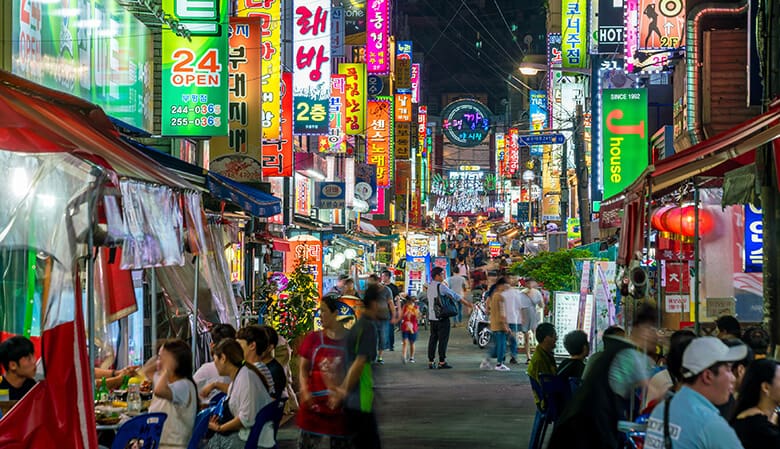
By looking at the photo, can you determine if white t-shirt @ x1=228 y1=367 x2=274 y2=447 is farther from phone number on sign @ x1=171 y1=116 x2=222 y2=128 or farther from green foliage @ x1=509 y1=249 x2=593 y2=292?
green foliage @ x1=509 y1=249 x2=593 y2=292

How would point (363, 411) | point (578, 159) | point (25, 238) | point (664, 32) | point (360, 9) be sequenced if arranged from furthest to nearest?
point (360, 9) → point (578, 159) → point (664, 32) → point (363, 411) → point (25, 238)

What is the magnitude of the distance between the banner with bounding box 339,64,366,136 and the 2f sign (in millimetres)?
19981

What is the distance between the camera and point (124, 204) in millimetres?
7422

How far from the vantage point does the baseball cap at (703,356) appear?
5.16m

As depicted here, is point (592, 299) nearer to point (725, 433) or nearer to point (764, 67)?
point (764, 67)

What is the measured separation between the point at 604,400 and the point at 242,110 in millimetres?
13409

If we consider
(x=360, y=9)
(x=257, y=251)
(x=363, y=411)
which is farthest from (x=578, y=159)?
(x=360, y=9)

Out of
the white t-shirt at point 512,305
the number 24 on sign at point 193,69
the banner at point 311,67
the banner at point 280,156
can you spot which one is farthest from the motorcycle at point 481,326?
the number 24 on sign at point 193,69

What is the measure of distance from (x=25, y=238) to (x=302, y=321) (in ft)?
33.4

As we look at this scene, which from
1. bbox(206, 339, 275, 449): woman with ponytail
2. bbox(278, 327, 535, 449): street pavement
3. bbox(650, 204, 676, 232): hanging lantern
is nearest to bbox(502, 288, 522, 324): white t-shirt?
bbox(278, 327, 535, 449): street pavement

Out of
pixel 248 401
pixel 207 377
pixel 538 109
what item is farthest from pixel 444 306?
pixel 538 109

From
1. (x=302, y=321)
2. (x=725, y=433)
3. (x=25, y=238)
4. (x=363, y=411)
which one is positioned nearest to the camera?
(x=725, y=433)

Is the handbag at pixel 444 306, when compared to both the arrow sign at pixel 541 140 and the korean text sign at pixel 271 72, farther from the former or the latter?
the arrow sign at pixel 541 140

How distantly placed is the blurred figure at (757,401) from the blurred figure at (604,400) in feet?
4.05
